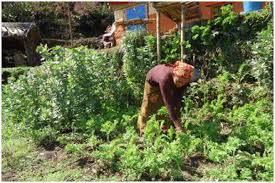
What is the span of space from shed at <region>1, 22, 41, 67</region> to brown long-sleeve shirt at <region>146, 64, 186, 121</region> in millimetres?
11438

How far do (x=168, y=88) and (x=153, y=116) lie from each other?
421 mm

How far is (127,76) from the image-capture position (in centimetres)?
897

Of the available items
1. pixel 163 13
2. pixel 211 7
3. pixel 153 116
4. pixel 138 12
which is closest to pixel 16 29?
pixel 138 12

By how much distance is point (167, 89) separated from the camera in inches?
254

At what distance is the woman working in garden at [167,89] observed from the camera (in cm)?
639

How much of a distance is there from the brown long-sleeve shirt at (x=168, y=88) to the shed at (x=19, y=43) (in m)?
11.4

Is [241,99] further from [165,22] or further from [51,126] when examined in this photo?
[165,22]

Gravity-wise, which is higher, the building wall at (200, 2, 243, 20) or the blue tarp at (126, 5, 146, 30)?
the blue tarp at (126, 5, 146, 30)

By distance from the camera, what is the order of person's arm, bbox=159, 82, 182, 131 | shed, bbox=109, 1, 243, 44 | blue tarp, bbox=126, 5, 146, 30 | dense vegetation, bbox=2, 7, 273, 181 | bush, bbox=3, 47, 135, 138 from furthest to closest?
blue tarp, bbox=126, 5, 146, 30 < shed, bbox=109, 1, 243, 44 < bush, bbox=3, 47, 135, 138 < person's arm, bbox=159, 82, 182, 131 < dense vegetation, bbox=2, 7, 273, 181

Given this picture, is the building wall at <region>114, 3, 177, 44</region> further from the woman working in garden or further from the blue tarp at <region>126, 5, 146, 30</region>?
the woman working in garden

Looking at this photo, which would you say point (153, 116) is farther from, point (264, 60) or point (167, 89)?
Result: point (264, 60)

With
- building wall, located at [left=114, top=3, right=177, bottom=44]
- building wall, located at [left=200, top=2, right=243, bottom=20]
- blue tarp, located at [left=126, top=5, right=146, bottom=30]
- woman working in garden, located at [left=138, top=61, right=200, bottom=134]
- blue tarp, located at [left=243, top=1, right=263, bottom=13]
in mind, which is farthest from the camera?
blue tarp, located at [left=126, top=5, right=146, bottom=30]

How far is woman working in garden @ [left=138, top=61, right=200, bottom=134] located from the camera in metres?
6.39

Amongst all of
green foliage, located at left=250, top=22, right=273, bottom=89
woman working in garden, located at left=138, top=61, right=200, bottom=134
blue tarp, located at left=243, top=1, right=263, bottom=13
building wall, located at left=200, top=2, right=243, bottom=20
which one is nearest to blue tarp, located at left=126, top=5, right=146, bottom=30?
building wall, located at left=200, top=2, right=243, bottom=20
